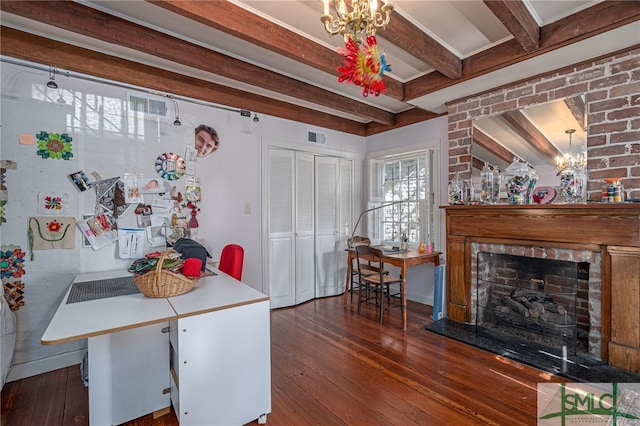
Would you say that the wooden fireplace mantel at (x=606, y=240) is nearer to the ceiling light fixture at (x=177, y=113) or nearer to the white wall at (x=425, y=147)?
the white wall at (x=425, y=147)

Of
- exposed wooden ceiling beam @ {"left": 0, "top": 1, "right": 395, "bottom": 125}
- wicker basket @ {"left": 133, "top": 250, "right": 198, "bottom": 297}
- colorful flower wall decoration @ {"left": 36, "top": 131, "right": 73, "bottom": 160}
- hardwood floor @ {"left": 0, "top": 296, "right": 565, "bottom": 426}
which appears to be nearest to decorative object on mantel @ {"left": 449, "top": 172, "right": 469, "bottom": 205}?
hardwood floor @ {"left": 0, "top": 296, "right": 565, "bottom": 426}

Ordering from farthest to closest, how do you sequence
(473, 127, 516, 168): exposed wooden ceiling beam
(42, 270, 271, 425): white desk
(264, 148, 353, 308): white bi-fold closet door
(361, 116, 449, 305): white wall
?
(264, 148, 353, 308): white bi-fold closet door
(361, 116, 449, 305): white wall
(473, 127, 516, 168): exposed wooden ceiling beam
(42, 270, 271, 425): white desk

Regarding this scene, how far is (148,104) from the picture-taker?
2826mm

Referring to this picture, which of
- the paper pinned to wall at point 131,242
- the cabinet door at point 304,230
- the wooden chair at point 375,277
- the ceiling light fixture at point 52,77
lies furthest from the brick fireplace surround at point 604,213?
the ceiling light fixture at point 52,77

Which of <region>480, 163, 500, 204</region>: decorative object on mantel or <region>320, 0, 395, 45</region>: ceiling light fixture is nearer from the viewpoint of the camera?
<region>320, 0, 395, 45</region>: ceiling light fixture

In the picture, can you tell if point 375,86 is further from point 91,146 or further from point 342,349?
point 91,146

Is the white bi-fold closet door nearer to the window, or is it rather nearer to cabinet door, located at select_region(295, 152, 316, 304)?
cabinet door, located at select_region(295, 152, 316, 304)

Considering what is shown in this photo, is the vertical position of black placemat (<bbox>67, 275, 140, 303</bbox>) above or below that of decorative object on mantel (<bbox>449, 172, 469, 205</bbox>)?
below

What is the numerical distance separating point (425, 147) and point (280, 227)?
6.99 ft

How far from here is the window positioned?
3854 millimetres

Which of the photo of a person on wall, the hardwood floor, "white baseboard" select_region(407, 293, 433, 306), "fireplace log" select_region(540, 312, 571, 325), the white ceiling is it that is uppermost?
the white ceiling

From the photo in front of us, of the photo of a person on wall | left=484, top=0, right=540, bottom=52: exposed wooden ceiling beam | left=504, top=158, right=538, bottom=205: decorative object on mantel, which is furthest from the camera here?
the photo of a person on wall

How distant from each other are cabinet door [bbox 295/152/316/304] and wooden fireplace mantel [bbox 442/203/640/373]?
6.95ft

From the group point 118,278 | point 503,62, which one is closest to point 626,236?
point 503,62
